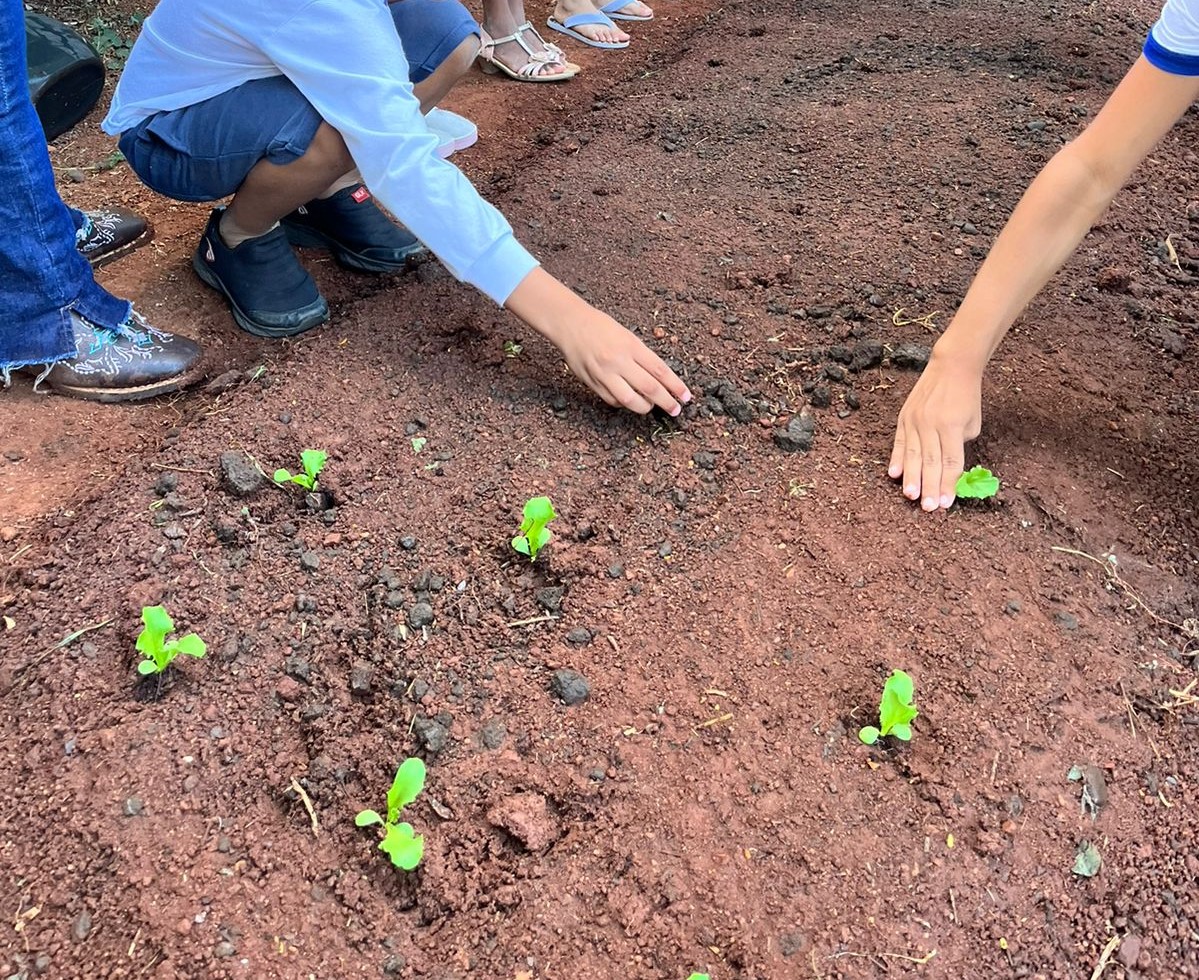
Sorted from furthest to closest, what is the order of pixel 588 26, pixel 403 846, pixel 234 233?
pixel 588 26
pixel 234 233
pixel 403 846

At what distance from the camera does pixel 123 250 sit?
2729 millimetres

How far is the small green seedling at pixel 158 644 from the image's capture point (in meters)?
1.58

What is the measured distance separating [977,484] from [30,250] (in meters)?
2.07

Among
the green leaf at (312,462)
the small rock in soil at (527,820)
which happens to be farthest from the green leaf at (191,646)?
the small rock in soil at (527,820)

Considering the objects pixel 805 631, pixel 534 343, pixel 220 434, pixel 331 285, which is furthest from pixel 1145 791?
pixel 331 285

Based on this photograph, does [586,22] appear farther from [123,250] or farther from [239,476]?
[239,476]

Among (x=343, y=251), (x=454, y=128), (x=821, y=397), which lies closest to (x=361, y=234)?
(x=343, y=251)

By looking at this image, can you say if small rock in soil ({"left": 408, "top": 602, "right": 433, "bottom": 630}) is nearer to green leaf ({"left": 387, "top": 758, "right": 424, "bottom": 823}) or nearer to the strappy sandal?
green leaf ({"left": 387, "top": 758, "right": 424, "bottom": 823})

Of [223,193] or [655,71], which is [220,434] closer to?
[223,193]

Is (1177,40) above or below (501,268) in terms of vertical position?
above

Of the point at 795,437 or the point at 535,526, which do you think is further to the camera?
the point at 795,437

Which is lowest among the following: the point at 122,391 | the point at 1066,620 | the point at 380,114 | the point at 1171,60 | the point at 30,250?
the point at 122,391

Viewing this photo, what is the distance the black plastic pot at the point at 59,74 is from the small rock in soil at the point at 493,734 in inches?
110

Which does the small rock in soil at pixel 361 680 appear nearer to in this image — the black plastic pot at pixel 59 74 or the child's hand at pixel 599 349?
the child's hand at pixel 599 349
